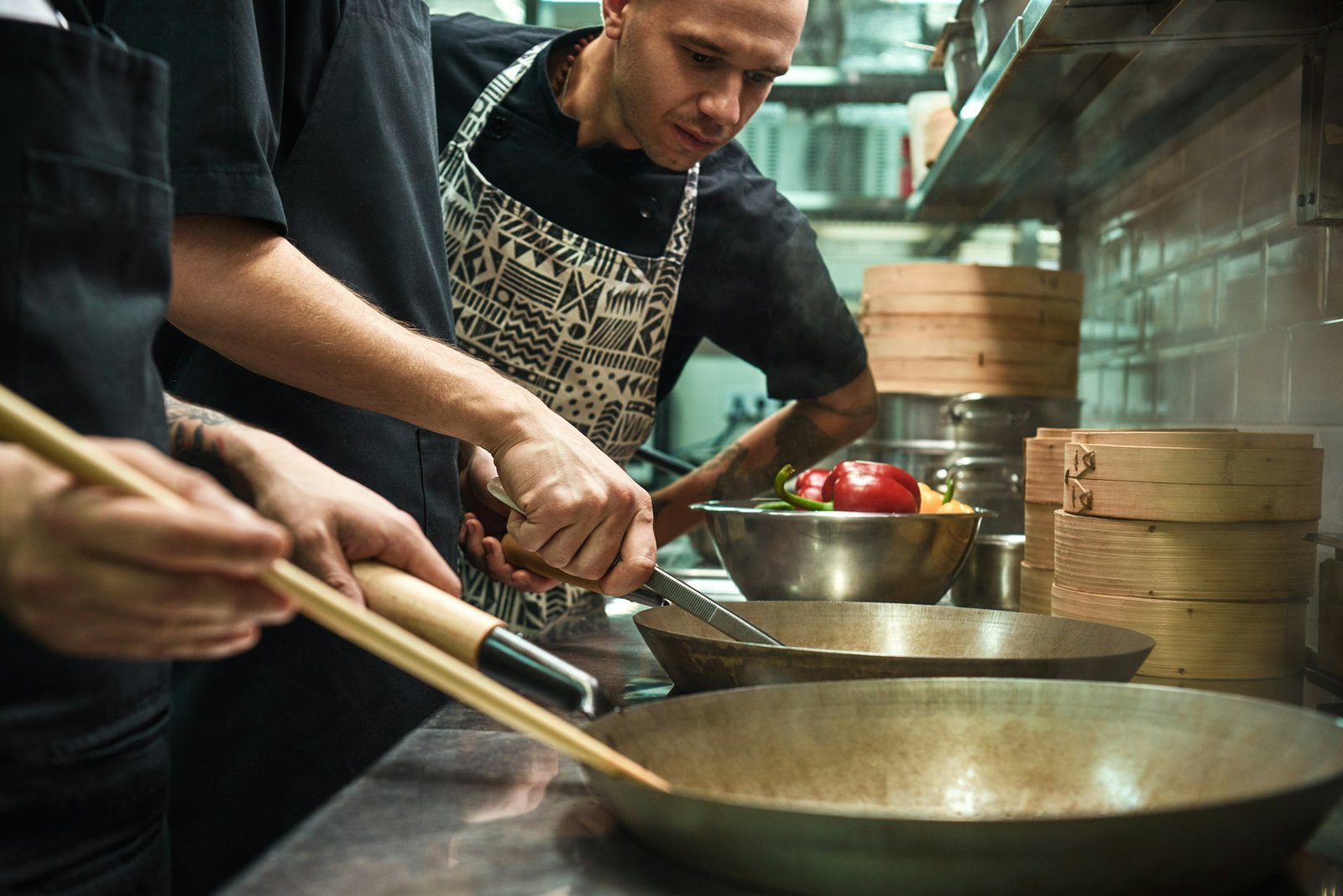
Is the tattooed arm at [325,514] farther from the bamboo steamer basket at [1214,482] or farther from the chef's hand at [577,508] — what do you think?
the bamboo steamer basket at [1214,482]

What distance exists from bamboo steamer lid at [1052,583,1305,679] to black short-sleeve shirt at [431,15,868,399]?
0.93 metres

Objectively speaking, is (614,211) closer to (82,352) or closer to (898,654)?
(898,654)

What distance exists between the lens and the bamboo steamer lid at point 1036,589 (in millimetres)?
1237

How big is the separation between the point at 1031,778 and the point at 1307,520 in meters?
0.52

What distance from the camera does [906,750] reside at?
0.66 metres

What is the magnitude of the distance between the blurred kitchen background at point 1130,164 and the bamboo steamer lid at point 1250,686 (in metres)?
0.24

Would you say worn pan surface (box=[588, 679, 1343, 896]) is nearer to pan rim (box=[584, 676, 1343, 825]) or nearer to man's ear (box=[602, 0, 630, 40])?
pan rim (box=[584, 676, 1343, 825])

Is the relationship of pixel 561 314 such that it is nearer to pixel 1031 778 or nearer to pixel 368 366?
pixel 368 366

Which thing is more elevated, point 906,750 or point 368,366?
point 368,366

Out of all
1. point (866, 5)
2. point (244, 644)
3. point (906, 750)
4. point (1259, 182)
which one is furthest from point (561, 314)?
point (866, 5)

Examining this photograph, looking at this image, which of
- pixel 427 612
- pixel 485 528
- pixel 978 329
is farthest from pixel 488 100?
pixel 427 612

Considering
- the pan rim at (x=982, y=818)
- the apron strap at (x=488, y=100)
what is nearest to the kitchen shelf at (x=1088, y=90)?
the apron strap at (x=488, y=100)

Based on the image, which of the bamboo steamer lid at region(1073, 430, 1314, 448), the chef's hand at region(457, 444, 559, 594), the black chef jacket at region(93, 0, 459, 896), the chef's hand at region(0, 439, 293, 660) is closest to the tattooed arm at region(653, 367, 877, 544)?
the chef's hand at region(457, 444, 559, 594)

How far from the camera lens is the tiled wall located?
1294 mm
